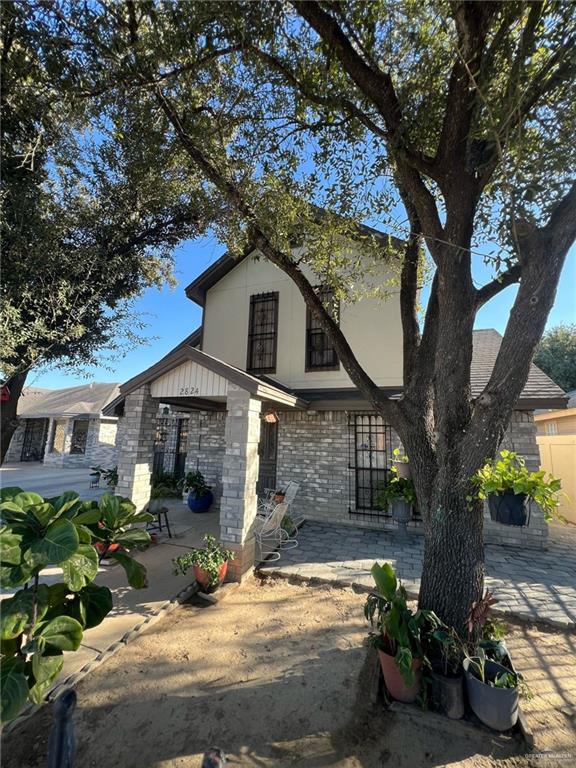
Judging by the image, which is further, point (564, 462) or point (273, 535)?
point (564, 462)

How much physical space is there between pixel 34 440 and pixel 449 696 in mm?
23969

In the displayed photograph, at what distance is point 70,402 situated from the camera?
19.5 m

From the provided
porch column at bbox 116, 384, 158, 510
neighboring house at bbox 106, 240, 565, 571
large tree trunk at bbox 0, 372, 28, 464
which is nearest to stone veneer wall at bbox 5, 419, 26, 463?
large tree trunk at bbox 0, 372, 28, 464

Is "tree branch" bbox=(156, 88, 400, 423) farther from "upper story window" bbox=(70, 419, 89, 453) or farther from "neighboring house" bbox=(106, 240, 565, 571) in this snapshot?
"upper story window" bbox=(70, 419, 89, 453)

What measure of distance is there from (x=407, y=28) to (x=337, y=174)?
1736mm

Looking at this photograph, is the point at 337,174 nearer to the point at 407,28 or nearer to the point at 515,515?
the point at 407,28

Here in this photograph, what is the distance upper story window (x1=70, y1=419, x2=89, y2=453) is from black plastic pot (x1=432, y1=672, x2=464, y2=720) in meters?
19.8

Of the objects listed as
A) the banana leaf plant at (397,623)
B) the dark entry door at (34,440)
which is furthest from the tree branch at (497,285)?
the dark entry door at (34,440)

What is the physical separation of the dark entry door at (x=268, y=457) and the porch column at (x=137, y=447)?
131 inches

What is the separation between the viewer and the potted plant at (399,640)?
2.47 metres

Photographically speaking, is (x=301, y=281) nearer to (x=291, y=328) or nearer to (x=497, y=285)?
(x=497, y=285)

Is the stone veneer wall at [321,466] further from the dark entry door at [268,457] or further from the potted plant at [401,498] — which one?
the potted plant at [401,498]

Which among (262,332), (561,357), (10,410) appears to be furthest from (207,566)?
(561,357)

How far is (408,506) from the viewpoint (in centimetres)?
628
